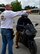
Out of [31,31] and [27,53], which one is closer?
[31,31]

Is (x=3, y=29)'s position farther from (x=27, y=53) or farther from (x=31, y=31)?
(x=27, y=53)

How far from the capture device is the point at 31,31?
24.0ft

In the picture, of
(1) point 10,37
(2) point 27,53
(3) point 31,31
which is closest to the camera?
(1) point 10,37

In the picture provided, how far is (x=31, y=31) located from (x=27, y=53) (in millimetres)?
1211

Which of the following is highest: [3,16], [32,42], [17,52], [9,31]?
[3,16]

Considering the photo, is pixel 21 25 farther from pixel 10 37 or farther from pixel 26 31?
pixel 10 37

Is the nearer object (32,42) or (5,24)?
(5,24)

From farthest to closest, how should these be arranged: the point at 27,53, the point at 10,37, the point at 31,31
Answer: the point at 27,53 < the point at 31,31 < the point at 10,37

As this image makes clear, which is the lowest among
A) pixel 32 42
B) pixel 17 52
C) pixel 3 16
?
pixel 17 52

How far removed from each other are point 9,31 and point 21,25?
66.6 inches

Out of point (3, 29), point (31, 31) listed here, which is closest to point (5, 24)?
point (3, 29)

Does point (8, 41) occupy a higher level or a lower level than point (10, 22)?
lower

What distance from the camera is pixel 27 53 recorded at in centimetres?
820

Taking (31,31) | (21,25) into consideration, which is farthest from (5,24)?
(21,25)
